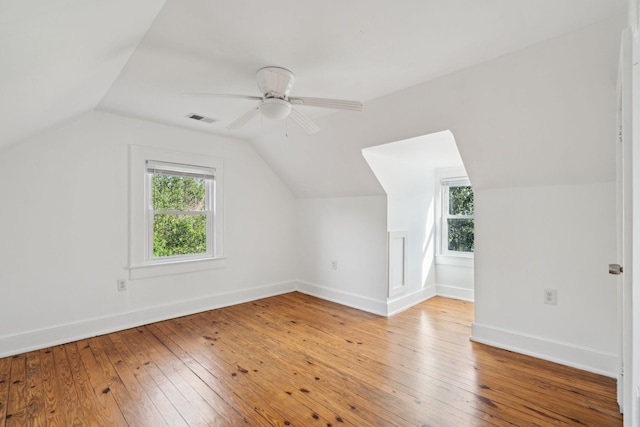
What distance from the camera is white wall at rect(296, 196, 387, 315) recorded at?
3.80 metres

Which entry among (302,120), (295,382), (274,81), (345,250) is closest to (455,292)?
(345,250)

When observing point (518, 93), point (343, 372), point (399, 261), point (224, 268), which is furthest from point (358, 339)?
point (518, 93)

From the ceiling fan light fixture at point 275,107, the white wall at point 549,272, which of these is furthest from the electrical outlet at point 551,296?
the ceiling fan light fixture at point 275,107

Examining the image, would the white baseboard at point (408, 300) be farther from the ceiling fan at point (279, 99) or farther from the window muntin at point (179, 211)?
the ceiling fan at point (279, 99)

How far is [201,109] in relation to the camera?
3.05 m

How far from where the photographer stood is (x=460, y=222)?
4469 mm

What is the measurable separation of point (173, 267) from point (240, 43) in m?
2.74

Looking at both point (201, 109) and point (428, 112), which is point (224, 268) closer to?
point (201, 109)

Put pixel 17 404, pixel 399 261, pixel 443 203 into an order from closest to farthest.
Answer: pixel 17 404 < pixel 399 261 < pixel 443 203

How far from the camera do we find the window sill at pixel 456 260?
168 inches

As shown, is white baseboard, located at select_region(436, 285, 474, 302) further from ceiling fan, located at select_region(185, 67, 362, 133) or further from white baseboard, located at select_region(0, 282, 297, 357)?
ceiling fan, located at select_region(185, 67, 362, 133)

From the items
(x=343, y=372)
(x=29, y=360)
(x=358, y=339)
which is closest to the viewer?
(x=343, y=372)

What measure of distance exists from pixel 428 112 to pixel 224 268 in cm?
310

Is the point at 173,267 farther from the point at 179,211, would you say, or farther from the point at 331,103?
the point at 331,103
